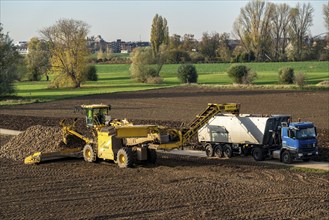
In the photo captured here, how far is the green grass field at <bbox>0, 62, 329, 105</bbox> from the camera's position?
74.9 m

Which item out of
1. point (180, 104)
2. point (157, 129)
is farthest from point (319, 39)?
point (157, 129)

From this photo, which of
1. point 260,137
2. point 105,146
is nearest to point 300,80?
point 260,137

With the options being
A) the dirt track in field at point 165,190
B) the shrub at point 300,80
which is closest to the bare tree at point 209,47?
the shrub at point 300,80

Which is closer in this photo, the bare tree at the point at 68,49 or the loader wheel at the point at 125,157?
the loader wheel at the point at 125,157

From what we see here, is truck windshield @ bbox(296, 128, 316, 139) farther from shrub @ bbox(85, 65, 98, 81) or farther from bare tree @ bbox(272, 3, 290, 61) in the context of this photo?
bare tree @ bbox(272, 3, 290, 61)

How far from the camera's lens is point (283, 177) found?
22484 mm

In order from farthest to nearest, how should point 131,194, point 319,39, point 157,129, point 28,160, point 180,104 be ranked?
point 319,39
point 180,104
point 28,160
point 157,129
point 131,194

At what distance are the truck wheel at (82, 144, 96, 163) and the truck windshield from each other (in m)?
8.81

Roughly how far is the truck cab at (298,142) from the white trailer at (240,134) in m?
0.92

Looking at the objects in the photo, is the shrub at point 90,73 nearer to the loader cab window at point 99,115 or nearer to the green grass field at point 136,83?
the green grass field at point 136,83

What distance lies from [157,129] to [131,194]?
18.3ft

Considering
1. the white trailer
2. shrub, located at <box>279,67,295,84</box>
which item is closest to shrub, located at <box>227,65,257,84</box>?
shrub, located at <box>279,67,295,84</box>

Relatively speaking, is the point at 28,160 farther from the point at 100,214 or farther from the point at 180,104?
the point at 180,104

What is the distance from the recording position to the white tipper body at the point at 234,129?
2678cm
